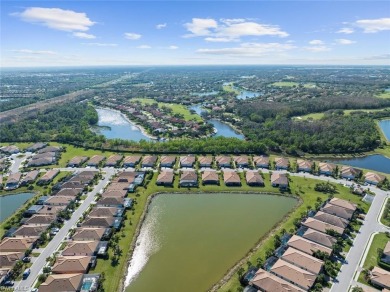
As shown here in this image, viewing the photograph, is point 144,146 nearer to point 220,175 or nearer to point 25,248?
point 220,175

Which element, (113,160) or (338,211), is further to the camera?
(113,160)

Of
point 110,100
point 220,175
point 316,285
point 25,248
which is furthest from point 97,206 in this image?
point 110,100

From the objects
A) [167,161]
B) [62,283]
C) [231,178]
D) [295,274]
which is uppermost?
[167,161]

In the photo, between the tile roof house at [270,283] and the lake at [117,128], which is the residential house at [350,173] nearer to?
the tile roof house at [270,283]

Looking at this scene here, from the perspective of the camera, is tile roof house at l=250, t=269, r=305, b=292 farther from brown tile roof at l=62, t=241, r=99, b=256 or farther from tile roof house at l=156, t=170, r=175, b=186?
tile roof house at l=156, t=170, r=175, b=186

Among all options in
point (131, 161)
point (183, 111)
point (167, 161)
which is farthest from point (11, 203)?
point (183, 111)

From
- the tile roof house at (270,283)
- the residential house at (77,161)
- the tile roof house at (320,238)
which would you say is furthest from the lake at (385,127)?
the residential house at (77,161)

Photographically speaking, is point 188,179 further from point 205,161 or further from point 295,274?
point 295,274

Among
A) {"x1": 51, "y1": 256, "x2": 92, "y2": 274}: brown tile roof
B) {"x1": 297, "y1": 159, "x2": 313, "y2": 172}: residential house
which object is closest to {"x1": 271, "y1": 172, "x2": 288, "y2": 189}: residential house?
{"x1": 297, "y1": 159, "x2": 313, "y2": 172}: residential house
